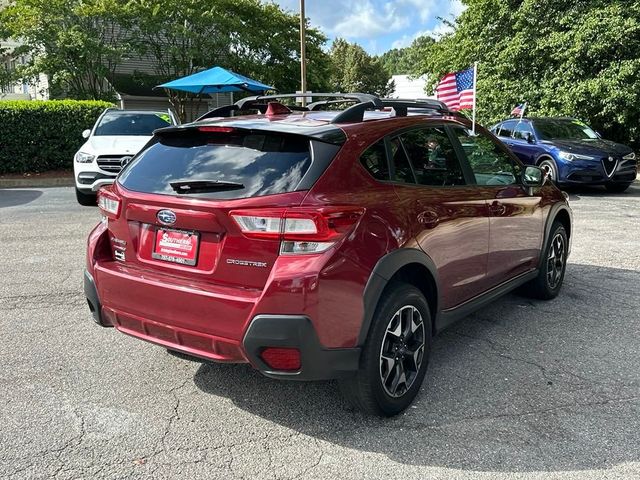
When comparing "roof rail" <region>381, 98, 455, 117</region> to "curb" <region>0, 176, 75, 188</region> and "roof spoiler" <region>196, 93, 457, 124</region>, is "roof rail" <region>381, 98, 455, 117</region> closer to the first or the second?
"roof spoiler" <region>196, 93, 457, 124</region>

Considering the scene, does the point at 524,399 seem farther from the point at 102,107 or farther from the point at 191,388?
the point at 102,107

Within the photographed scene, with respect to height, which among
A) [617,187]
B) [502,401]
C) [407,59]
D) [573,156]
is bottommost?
[502,401]

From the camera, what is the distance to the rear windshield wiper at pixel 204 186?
9.39 feet

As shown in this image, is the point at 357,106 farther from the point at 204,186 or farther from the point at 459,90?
the point at 459,90

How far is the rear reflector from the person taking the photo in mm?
2691

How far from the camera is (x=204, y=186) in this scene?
2.92 meters

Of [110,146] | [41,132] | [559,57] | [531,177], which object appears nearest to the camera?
[531,177]

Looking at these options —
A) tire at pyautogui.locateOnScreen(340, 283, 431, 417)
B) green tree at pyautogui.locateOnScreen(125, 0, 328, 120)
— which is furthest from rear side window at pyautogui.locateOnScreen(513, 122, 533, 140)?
green tree at pyautogui.locateOnScreen(125, 0, 328, 120)

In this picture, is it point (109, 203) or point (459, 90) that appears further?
point (459, 90)

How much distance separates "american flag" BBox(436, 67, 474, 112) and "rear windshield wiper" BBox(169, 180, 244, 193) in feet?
33.6

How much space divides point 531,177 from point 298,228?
2721 mm

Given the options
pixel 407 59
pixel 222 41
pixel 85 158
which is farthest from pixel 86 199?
pixel 407 59

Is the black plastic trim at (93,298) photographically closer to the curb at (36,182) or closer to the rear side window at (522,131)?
the rear side window at (522,131)

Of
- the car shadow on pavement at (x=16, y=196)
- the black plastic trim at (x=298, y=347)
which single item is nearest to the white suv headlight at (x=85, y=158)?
the car shadow on pavement at (x=16, y=196)
